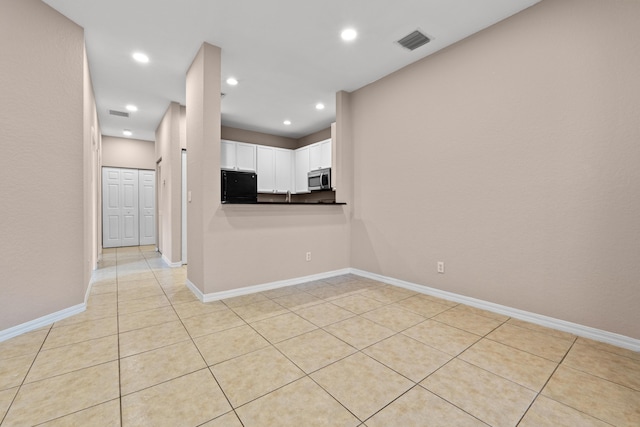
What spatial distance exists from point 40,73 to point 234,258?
2.33 m

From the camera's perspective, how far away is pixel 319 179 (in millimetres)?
5781

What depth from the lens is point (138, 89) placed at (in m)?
4.11

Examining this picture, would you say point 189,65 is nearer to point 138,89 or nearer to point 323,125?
point 138,89

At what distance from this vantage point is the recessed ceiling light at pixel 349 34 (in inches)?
111

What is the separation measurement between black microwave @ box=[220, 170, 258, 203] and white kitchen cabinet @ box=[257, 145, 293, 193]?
5.67ft

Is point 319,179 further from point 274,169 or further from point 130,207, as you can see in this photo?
point 130,207

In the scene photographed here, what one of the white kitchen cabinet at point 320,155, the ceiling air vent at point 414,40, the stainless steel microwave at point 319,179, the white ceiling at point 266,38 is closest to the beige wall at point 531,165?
the ceiling air vent at point 414,40

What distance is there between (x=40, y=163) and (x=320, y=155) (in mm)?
4433

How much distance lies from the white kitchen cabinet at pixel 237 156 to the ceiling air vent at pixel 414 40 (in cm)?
390

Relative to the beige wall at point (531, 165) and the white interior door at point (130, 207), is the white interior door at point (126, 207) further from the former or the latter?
the beige wall at point (531, 165)

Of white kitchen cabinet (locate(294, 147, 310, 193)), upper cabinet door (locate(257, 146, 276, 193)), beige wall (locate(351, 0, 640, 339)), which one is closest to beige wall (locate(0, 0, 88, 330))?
beige wall (locate(351, 0, 640, 339))

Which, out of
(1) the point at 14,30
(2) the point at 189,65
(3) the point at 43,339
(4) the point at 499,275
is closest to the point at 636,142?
(4) the point at 499,275

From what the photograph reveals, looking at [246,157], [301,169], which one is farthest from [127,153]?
[301,169]

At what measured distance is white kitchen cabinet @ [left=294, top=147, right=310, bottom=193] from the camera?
641 centimetres
